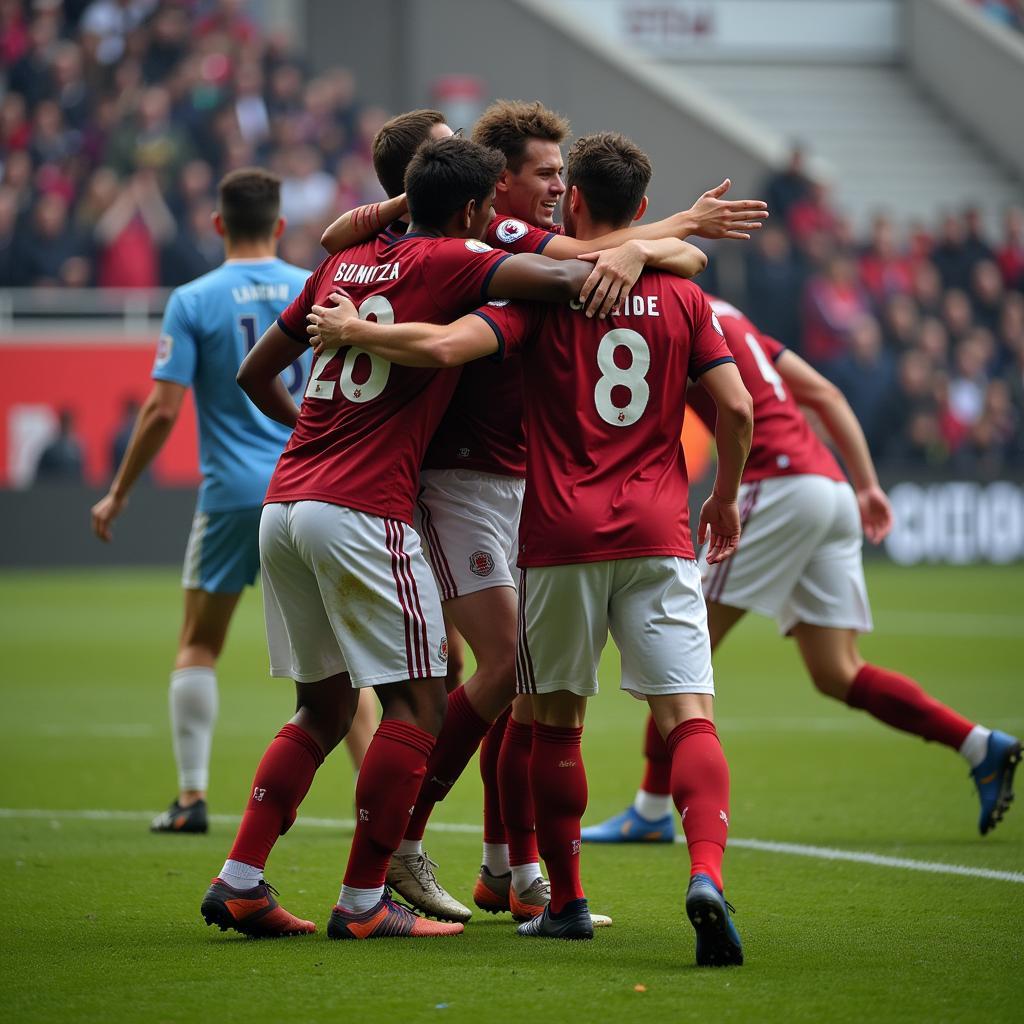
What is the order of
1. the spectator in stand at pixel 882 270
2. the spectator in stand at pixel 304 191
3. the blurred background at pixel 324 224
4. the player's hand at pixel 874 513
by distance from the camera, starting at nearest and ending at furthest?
the player's hand at pixel 874 513, the blurred background at pixel 324 224, the spectator in stand at pixel 304 191, the spectator in stand at pixel 882 270

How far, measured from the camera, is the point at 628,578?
4719mm

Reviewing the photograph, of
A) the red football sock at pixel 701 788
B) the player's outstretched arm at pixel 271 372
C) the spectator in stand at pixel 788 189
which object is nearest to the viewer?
the red football sock at pixel 701 788

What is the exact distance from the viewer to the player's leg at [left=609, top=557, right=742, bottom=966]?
4.57 m

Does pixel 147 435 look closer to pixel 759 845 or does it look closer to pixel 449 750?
pixel 449 750

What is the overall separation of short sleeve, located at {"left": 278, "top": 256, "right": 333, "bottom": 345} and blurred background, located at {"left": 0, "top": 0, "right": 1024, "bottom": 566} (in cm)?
1418

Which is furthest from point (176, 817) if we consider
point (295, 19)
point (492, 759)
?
point (295, 19)

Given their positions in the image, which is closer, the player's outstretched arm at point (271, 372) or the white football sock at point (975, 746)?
the player's outstretched arm at point (271, 372)

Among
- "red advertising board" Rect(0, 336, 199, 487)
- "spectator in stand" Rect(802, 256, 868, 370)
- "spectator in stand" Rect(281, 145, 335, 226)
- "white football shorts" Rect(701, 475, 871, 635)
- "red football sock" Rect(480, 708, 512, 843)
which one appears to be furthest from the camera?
"spectator in stand" Rect(281, 145, 335, 226)

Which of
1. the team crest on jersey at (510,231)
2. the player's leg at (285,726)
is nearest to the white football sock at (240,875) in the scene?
the player's leg at (285,726)

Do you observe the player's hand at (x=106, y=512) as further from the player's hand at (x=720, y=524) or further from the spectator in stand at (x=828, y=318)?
the spectator in stand at (x=828, y=318)

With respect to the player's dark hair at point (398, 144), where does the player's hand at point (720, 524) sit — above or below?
below

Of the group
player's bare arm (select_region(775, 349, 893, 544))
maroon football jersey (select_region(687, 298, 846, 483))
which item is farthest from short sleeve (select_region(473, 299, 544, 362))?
player's bare arm (select_region(775, 349, 893, 544))

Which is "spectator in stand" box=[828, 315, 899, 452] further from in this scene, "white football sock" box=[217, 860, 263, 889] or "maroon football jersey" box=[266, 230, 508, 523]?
"white football sock" box=[217, 860, 263, 889]

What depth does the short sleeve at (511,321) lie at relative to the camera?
4660 millimetres
